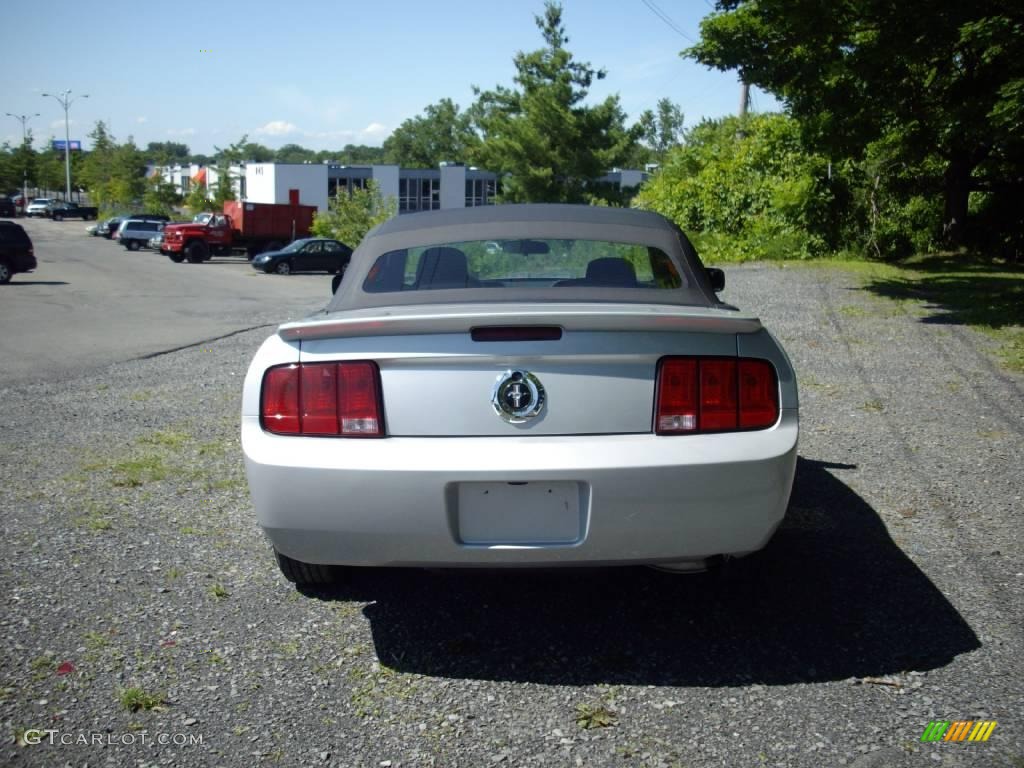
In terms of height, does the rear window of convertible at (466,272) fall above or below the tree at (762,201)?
below

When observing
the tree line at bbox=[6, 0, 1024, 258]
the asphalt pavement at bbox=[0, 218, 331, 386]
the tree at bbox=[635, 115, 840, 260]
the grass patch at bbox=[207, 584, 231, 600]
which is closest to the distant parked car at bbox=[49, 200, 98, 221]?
the asphalt pavement at bbox=[0, 218, 331, 386]

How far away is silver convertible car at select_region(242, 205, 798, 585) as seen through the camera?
3033 mm

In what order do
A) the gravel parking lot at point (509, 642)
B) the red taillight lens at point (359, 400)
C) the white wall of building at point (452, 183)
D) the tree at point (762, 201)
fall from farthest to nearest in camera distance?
the white wall of building at point (452, 183)
the tree at point (762, 201)
the red taillight lens at point (359, 400)
the gravel parking lot at point (509, 642)

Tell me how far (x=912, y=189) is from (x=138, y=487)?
22.9 m

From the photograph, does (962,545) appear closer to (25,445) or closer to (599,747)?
(599,747)

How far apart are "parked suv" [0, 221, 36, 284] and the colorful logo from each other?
26.8 metres

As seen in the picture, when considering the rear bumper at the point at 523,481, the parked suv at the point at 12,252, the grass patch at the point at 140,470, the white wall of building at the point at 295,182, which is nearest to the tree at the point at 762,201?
the parked suv at the point at 12,252

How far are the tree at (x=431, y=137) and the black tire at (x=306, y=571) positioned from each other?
146427 mm

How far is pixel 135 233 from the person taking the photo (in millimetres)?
47844

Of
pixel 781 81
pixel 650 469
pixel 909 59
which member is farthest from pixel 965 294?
pixel 650 469

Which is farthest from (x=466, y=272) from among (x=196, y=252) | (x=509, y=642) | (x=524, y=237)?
(x=196, y=252)

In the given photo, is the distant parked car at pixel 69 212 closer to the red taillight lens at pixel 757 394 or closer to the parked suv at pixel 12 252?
the parked suv at pixel 12 252

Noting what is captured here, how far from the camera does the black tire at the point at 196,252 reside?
1604 inches

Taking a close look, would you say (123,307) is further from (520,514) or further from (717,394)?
(717,394)
